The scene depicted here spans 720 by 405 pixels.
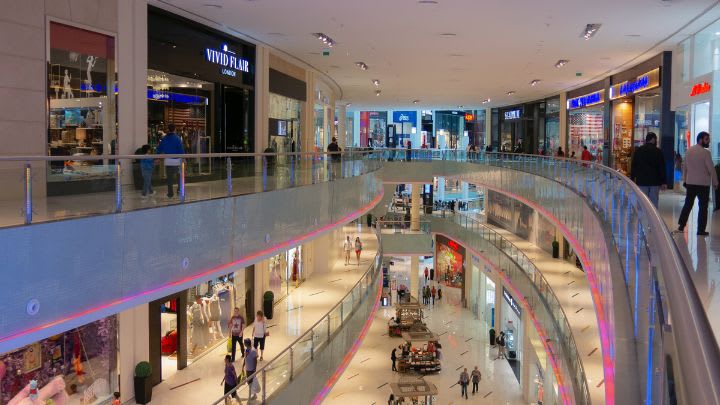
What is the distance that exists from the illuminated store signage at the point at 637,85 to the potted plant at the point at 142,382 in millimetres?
15597

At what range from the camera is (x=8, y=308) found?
21.1 feet

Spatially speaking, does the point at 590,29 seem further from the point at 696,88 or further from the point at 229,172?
the point at 229,172

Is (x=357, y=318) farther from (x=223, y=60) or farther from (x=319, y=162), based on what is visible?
(x=223, y=60)

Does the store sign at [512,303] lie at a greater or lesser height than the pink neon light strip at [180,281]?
lesser

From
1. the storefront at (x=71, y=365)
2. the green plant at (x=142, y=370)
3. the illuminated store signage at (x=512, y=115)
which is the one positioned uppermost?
the illuminated store signage at (x=512, y=115)

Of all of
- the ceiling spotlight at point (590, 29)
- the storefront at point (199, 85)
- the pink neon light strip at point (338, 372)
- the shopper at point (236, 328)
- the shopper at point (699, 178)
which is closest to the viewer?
the shopper at point (699, 178)

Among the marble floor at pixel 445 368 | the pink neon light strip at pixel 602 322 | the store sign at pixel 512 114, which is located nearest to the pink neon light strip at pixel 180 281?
the pink neon light strip at pixel 602 322

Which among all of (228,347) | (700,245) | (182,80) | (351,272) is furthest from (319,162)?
(351,272)

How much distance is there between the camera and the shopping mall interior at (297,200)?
6.64m

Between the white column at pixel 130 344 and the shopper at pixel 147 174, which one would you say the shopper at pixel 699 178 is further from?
the white column at pixel 130 344

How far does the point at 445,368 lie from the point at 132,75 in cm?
1904

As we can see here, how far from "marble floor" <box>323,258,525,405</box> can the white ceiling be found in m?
11.3

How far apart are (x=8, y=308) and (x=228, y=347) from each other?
9.56 m

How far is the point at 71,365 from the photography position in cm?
1145
